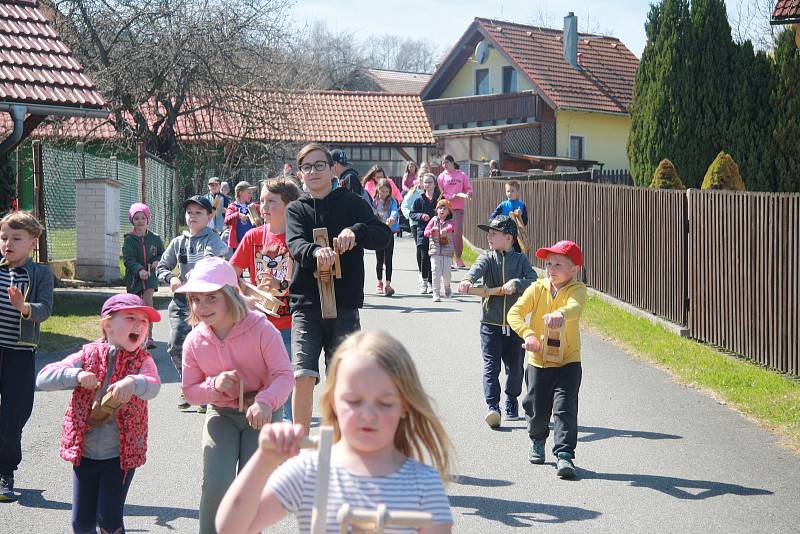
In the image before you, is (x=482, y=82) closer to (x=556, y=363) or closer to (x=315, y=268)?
(x=556, y=363)

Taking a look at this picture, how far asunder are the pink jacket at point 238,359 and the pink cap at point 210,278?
202mm

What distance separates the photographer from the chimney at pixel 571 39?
51.5 m

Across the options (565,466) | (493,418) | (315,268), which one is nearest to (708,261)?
(493,418)

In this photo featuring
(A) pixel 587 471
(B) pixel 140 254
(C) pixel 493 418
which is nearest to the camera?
(A) pixel 587 471

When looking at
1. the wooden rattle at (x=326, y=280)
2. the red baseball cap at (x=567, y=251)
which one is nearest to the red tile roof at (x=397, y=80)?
the red baseball cap at (x=567, y=251)

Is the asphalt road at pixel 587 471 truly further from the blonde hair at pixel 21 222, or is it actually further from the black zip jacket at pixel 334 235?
the blonde hair at pixel 21 222

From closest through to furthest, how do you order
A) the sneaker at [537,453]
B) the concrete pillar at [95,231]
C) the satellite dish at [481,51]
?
the sneaker at [537,453] → the concrete pillar at [95,231] → the satellite dish at [481,51]

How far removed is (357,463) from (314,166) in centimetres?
397

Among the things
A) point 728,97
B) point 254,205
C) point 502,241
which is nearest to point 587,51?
point 728,97

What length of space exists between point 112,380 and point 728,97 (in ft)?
93.0

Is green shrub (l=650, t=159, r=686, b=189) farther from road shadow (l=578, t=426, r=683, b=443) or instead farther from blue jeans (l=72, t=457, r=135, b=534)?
blue jeans (l=72, t=457, r=135, b=534)

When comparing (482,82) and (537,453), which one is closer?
(537,453)

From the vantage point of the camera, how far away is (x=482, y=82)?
54469 mm

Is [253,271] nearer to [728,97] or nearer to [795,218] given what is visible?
[795,218]
